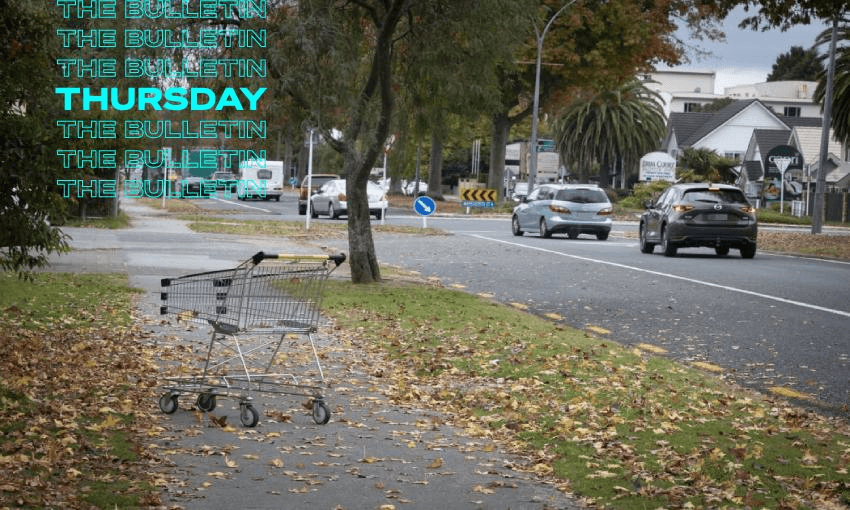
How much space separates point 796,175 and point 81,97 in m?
52.4

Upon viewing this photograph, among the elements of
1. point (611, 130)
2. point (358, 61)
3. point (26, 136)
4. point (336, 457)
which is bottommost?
point (336, 457)

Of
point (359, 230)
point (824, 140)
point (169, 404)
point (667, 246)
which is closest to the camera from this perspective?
point (169, 404)


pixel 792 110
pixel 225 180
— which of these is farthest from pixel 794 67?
pixel 225 180

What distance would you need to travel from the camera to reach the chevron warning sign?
57562 millimetres

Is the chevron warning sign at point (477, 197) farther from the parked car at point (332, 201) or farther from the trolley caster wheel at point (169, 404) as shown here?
the trolley caster wheel at point (169, 404)

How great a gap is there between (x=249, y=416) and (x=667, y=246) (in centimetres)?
2191

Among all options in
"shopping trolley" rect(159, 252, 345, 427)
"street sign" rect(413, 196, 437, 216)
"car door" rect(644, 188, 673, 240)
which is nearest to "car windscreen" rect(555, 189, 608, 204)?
"street sign" rect(413, 196, 437, 216)

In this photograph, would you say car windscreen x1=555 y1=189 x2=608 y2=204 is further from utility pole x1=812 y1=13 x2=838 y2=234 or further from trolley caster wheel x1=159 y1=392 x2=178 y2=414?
trolley caster wheel x1=159 y1=392 x2=178 y2=414

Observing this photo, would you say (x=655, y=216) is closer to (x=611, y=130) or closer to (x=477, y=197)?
(x=477, y=197)

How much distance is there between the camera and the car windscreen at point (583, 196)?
125 feet

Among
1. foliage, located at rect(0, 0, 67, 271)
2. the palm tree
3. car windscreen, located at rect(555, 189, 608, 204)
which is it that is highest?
the palm tree

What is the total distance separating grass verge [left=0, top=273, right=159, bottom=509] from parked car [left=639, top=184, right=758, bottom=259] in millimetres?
16012

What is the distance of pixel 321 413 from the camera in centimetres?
930

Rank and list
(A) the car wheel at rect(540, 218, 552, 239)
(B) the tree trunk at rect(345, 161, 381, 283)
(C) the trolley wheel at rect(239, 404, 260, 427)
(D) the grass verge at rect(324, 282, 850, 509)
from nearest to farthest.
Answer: (D) the grass verge at rect(324, 282, 850, 509)
(C) the trolley wheel at rect(239, 404, 260, 427)
(B) the tree trunk at rect(345, 161, 381, 283)
(A) the car wheel at rect(540, 218, 552, 239)
